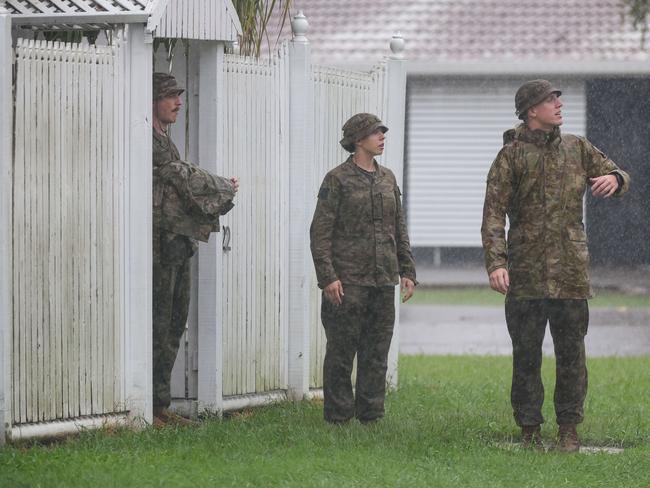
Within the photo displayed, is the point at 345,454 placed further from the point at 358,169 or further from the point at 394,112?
the point at 394,112

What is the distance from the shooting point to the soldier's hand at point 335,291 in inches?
348

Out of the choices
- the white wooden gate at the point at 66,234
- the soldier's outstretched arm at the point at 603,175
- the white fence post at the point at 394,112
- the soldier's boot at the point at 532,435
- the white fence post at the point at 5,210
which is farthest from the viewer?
the white fence post at the point at 394,112

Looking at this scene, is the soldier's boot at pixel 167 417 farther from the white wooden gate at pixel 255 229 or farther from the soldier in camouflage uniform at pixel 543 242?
the soldier in camouflage uniform at pixel 543 242

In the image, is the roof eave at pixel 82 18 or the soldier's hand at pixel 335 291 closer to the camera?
the roof eave at pixel 82 18

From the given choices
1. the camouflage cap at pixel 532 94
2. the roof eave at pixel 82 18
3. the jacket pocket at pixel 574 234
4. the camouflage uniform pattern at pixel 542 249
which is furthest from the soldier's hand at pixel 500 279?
the roof eave at pixel 82 18

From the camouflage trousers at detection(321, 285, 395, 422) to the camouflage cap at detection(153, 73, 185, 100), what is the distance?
148 cm

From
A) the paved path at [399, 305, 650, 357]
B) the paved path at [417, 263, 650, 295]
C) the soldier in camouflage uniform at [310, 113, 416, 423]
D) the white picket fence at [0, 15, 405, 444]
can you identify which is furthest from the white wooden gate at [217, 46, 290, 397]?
the paved path at [417, 263, 650, 295]

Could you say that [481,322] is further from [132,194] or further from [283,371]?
[132,194]

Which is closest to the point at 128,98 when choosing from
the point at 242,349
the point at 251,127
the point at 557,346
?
the point at 251,127

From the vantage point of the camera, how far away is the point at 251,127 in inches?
385

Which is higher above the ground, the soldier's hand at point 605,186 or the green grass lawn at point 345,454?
the soldier's hand at point 605,186

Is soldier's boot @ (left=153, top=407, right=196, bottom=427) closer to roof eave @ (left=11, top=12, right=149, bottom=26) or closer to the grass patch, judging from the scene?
roof eave @ (left=11, top=12, right=149, bottom=26)

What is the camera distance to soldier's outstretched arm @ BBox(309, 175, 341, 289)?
29.1 ft

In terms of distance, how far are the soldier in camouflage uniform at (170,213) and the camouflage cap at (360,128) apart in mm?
718
